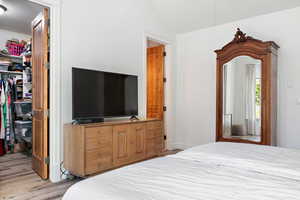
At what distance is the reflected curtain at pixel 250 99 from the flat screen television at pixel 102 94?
1.76 m

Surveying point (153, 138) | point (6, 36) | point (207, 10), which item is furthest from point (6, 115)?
point (207, 10)

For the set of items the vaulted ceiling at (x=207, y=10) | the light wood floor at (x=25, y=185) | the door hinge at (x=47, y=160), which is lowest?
the light wood floor at (x=25, y=185)

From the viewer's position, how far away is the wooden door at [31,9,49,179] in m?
2.73

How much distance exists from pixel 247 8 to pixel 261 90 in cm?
138

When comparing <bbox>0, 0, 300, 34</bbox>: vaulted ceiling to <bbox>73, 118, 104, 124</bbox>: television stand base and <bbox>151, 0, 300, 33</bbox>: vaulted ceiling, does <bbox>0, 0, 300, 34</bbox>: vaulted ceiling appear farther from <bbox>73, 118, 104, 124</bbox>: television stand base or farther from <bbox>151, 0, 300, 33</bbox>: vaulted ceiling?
<bbox>73, 118, 104, 124</bbox>: television stand base

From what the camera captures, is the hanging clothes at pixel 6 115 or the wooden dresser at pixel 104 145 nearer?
the wooden dresser at pixel 104 145

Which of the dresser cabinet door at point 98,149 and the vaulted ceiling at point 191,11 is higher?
the vaulted ceiling at point 191,11

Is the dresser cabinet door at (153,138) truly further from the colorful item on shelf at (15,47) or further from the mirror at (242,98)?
the colorful item on shelf at (15,47)

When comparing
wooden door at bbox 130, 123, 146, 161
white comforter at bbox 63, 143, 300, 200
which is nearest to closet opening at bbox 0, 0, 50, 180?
wooden door at bbox 130, 123, 146, 161

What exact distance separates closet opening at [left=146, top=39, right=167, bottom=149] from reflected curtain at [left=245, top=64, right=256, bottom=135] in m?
1.72

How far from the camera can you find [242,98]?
136 inches

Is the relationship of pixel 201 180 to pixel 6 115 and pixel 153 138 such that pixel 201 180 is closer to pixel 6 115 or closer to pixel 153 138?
pixel 153 138

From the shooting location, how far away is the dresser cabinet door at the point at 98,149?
8.31ft

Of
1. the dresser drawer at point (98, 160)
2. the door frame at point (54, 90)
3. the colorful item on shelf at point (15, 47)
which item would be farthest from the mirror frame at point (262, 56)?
the colorful item on shelf at point (15, 47)
